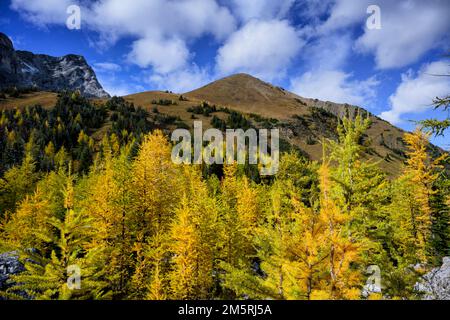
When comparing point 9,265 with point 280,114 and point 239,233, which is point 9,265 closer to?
point 239,233

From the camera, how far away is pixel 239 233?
22.6 m

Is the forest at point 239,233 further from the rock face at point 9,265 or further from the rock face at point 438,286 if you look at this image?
the rock face at point 438,286

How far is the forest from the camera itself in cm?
773

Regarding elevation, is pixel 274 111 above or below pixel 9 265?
above

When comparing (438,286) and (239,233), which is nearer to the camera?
(438,286)

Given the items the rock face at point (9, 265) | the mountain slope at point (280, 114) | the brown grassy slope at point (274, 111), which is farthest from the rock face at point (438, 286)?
the mountain slope at point (280, 114)

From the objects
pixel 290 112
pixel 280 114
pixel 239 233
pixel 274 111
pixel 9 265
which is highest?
pixel 274 111

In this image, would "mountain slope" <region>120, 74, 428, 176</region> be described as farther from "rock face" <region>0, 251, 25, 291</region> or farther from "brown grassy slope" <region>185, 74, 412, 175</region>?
"rock face" <region>0, 251, 25, 291</region>

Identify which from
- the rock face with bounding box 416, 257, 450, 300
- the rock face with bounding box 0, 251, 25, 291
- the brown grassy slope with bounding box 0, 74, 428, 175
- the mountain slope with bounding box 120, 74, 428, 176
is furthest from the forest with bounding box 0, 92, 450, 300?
the mountain slope with bounding box 120, 74, 428, 176

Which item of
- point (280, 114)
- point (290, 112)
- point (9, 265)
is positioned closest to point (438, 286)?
point (9, 265)

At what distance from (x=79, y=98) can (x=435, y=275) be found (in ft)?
392

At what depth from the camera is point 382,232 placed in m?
10.2

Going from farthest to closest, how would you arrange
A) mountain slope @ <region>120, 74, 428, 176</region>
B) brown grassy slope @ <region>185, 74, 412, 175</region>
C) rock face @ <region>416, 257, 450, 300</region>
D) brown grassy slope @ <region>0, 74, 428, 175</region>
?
brown grassy slope @ <region>185, 74, 412, 175</region>, brown grassy slope @ <region>0, 74, 428, 175</region>, mountain slope @ <region>120, 74, 428, 176</region>, rock face @ <region>416, 257, 450, 300</region>
